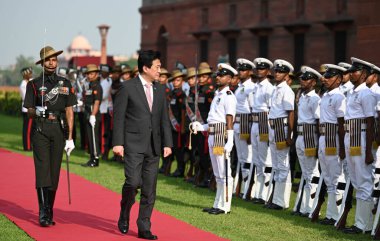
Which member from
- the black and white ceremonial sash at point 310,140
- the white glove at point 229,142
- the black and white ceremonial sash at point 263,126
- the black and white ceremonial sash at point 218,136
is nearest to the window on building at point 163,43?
the black and white ceremonial sash at point 263,126

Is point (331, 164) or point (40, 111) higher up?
point (40, 111)

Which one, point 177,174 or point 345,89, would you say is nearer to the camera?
point 345,89

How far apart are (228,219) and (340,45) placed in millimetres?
26289

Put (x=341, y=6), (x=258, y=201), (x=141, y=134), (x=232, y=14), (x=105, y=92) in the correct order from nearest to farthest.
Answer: (x=141, y=134), (x=258, y=201), (x=105, y=92), (x=341, y=6), (x=232, y=14)

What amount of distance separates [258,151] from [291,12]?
26650mm

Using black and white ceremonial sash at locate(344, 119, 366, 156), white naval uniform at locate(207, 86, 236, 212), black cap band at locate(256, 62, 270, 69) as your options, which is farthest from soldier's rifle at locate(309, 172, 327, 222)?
black cap band at locate(256, 62, 270, 69)

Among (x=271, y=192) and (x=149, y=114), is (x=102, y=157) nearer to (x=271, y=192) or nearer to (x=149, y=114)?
(x=271, y=192)

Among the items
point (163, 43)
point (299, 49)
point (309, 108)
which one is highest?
point (163, 43)

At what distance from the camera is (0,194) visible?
1552 centimetres

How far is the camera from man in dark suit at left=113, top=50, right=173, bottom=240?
36.9ft

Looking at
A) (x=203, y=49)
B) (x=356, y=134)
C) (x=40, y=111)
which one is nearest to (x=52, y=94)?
(x=40, y=111)

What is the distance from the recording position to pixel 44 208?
39.6 ft

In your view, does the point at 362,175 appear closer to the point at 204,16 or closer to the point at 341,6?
the point at 341,6

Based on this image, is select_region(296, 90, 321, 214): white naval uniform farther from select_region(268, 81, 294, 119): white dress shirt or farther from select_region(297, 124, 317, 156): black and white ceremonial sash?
select_region(268, 81, 294, 119): white dress shirt
